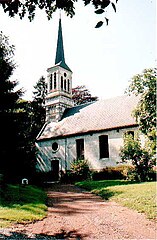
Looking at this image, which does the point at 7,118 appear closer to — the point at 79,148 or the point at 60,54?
the point at 79,148

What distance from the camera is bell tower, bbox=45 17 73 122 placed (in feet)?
99.8

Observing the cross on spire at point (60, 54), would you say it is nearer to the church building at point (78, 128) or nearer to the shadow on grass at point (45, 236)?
the church building at point (78, 128)

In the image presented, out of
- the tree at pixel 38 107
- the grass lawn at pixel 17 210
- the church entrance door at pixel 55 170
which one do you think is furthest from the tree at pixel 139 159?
the tree at pixel 38 107

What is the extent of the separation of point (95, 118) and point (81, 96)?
16.1 metres

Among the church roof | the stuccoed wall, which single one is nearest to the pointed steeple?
the church roof

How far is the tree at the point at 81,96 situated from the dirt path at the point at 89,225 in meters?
31.6

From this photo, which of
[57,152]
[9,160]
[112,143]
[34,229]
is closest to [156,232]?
[34,229]

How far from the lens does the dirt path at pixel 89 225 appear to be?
631cm

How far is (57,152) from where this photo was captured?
26922 mm

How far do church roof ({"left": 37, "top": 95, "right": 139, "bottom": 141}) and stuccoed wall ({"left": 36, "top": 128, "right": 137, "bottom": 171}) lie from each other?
0.59 metres

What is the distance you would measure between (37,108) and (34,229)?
35.6 m

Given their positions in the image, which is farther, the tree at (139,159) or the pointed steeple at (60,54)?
the pointed steeple at (60,54)

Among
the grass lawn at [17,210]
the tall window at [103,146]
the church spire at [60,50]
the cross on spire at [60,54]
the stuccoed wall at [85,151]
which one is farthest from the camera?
the church spire at [60,50]

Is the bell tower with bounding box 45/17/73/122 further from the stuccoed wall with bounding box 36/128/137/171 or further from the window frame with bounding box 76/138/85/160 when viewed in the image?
the window frame with bounding box 76/138/85/160
